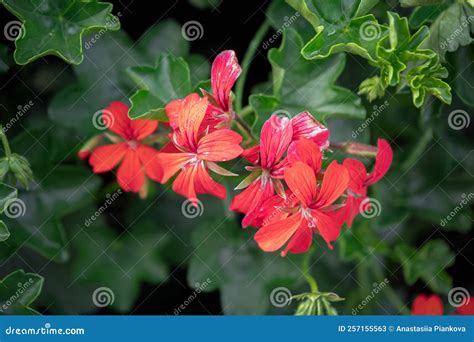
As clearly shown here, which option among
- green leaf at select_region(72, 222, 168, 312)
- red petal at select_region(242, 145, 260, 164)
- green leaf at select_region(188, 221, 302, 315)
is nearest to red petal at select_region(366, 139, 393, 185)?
red petal at select_region(242, 145, 260, 164)

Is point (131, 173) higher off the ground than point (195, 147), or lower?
lower

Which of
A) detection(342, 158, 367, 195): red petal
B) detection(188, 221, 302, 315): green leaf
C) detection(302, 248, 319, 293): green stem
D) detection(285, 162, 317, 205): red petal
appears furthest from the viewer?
detection(188, 221, 302, 315): green leaf

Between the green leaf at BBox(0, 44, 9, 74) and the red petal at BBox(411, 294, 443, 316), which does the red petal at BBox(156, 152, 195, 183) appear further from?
the red petal at BBox(411, 294, 443, 316)

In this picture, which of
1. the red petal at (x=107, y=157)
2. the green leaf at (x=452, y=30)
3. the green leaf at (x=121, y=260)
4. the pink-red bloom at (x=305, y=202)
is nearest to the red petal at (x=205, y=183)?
the pink-red bloom at (x=305, y=202)

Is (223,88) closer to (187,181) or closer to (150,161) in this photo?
(187,181)

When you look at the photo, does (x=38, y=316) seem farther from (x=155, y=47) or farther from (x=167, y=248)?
(x=155, y=47)

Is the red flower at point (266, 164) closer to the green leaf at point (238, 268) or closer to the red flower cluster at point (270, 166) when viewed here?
the red flower cluster at point (270, 166)

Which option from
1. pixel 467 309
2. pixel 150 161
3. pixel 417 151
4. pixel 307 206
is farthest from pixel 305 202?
pixel 467 309
